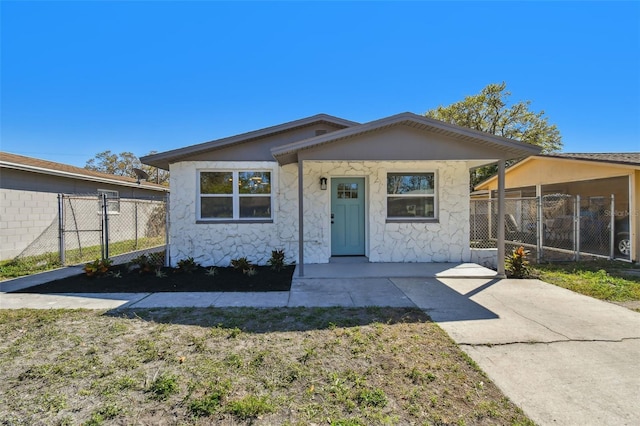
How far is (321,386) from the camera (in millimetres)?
2693

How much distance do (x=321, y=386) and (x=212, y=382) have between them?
98 cm

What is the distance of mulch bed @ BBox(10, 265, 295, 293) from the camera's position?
591 cm

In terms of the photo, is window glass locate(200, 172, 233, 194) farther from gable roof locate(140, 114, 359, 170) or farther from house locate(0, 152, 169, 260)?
house locate(0, 152, 169, 260)

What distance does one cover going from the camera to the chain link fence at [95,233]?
8.36m

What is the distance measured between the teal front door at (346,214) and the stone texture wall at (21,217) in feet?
31.8

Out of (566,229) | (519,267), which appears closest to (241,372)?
(519,267)

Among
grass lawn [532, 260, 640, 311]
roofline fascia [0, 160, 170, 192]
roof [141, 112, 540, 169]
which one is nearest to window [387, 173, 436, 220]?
roof [141, 112, 540, 169]

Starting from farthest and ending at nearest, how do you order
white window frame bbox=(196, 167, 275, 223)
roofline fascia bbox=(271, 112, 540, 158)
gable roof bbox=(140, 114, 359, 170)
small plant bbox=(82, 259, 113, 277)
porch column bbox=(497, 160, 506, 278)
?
white window frame bbox=(196, 167, 275, 223) < gable roof bbox=(140, 114, 359, 170) < small plant bbox=(82, 259, 113, 277) < porch column bbox=(497, 160, 506, 278) < roofline fascia bbox=(271, 112, 540, 158)

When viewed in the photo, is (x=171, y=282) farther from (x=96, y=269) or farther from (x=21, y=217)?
(x=21, y=217)

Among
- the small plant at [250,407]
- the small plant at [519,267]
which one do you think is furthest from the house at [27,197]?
the small plant at [519,267]

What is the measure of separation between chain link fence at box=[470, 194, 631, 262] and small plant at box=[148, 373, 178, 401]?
928 centimetres

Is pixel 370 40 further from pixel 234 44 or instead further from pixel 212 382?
pixel 212 382

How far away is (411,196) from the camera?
8.43m

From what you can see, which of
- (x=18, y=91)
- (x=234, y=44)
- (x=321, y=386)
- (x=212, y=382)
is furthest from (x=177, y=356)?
(x=18, y=91)
